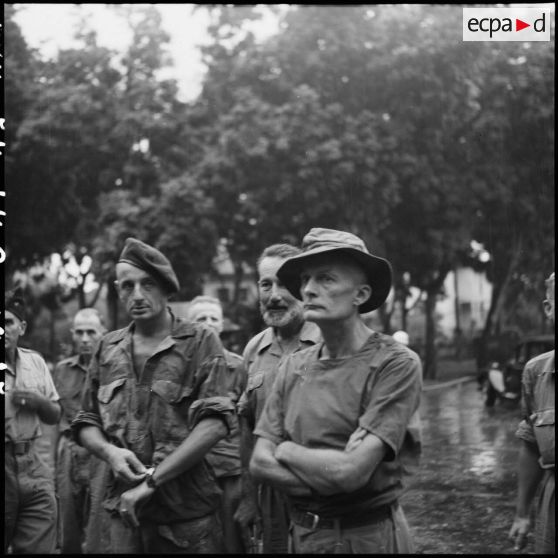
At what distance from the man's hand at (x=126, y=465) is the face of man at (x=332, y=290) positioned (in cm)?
106

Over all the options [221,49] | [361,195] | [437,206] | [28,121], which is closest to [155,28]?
[221,49]

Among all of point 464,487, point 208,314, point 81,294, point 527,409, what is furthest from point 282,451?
point 81,294

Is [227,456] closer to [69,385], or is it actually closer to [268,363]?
[268,363]

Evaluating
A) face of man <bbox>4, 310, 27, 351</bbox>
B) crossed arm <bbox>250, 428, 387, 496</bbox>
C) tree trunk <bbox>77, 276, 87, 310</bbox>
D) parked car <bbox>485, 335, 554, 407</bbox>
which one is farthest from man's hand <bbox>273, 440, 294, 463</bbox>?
tree trunk <bbox>77, 276, 87, 310</bbox>

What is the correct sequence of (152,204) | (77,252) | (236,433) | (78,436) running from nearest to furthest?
(78,436) → (236,433) → (152,204) → (77,252)

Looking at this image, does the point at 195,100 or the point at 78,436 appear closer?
the point at 78,436

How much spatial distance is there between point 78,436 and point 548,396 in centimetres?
226

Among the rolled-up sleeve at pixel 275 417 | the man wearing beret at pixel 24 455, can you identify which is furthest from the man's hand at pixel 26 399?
the rolled-up sleeve at pixel 275 417

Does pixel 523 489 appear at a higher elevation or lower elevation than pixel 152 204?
lower

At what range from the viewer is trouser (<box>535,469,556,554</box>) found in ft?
13.6

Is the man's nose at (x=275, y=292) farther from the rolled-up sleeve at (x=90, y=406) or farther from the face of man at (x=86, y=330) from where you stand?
the face of man at (x=86, y=330)

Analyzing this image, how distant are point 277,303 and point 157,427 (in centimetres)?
112

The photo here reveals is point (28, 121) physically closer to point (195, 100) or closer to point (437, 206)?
point (195, 100)

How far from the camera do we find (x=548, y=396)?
428cm
